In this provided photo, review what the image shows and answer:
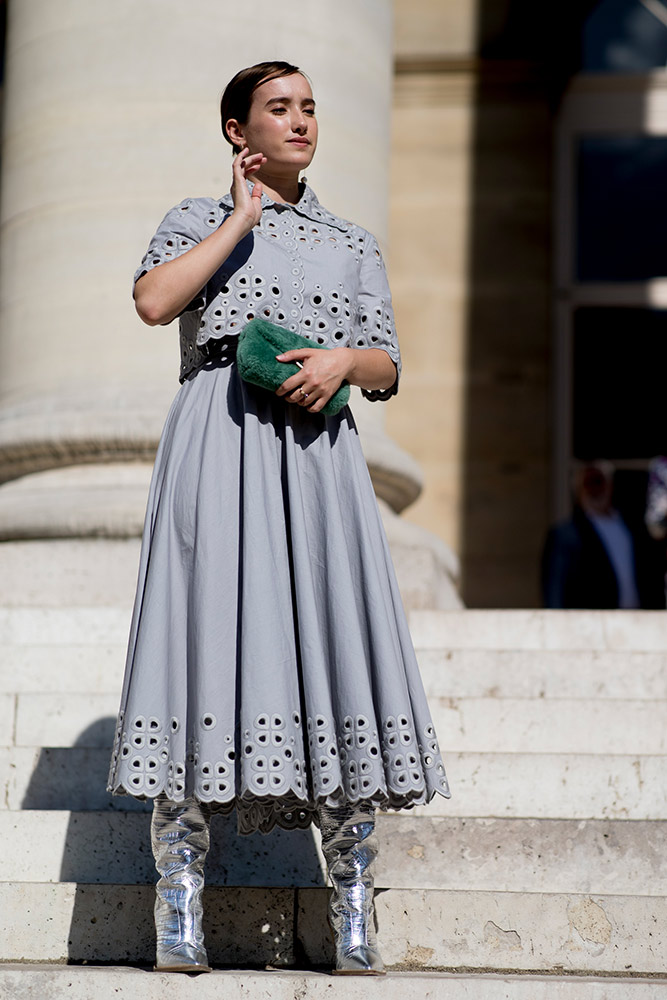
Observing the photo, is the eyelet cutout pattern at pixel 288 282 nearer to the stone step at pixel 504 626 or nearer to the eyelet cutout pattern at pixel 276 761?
the eyelet cutout pattern at pixel 276 761

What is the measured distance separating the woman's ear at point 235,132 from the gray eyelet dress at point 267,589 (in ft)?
0.48

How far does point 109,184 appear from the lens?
6.42m

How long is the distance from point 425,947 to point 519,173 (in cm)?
734

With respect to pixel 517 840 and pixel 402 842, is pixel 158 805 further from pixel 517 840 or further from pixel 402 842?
pixel 517 840

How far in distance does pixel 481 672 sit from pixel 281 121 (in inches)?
81.9

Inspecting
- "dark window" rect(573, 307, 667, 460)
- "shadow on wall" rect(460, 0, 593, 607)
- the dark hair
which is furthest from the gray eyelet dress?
"dark window" rect(573, 307, 667, 460)

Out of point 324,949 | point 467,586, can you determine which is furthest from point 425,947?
point 467,586

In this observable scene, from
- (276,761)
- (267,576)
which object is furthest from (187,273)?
(276,761)

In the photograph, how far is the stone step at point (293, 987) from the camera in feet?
9.46

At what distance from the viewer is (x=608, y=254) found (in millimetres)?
10148

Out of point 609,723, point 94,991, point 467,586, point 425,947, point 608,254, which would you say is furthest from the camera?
point 608,254

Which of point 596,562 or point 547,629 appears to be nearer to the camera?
point 547,629

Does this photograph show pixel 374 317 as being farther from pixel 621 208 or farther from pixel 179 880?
pixel 621 208

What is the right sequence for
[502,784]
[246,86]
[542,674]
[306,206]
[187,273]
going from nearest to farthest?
[187,273] → [246,86] → [306,206] → [502,784] → [542,674]
